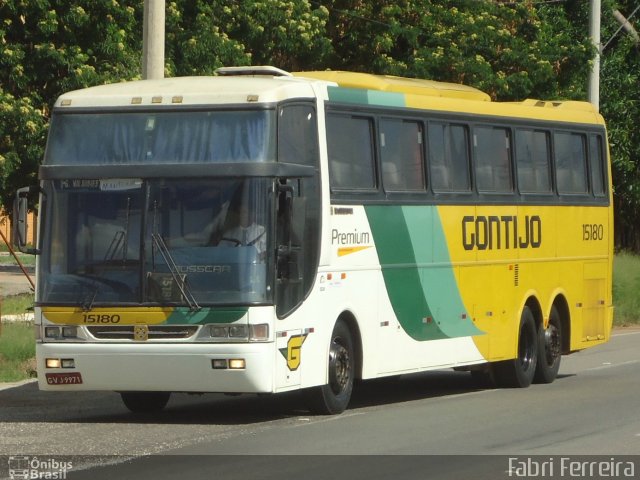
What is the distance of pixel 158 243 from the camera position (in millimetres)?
14180

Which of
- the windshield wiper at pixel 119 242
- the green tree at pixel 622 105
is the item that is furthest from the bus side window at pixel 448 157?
the green tree at pixel 622 105

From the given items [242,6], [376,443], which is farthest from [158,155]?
[242,6]

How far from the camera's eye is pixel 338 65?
112 ft

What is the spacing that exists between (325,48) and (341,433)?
18982mm

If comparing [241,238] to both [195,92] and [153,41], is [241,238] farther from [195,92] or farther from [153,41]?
[153,41]

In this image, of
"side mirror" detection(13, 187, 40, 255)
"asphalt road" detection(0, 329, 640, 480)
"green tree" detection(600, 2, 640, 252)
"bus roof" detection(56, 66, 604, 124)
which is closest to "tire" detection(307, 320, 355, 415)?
"asphalt road" detection(0, 329, 640, 480)

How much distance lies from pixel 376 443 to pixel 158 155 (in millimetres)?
3429

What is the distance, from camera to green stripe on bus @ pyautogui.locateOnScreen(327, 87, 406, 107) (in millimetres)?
15594

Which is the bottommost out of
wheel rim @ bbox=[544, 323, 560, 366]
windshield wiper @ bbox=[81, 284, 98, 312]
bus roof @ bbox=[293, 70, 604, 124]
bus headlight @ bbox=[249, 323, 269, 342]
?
wheel rim @ bbox=[544, 323, 560, 366]

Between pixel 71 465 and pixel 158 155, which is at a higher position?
pixel 158 155

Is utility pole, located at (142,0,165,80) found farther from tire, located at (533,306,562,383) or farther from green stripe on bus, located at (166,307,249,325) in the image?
tire, located at (533,306,562,383)

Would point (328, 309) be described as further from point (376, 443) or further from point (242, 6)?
point (242, 6)

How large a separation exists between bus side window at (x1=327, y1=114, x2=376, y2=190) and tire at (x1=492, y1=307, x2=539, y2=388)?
3.92m

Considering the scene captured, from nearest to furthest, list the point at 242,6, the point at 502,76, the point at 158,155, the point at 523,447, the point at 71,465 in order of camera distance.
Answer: the point at 71,465
the point at 523,447
the point at 158,155
the point at 242,6
the point at 502,76
